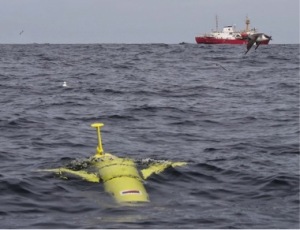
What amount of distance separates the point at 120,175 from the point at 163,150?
4335 millimetres

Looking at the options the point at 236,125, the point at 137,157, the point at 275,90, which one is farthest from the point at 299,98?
the point at 137,157

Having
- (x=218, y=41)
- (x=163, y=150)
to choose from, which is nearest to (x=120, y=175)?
(x=163, y=150)

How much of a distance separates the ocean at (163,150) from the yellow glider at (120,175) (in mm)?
225

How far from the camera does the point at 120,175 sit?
489 inches

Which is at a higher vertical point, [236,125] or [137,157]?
[236,125]

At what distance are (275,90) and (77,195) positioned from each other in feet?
70.1

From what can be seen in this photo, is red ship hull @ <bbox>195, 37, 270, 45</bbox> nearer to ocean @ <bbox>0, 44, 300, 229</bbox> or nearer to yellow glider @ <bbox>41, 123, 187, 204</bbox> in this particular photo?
ocean @ <bbox>0, 44, 300, 229</bbox>

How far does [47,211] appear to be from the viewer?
1066cm

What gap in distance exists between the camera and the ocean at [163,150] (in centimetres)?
1043

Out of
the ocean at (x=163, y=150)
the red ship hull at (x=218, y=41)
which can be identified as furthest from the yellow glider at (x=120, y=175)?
the red ship hull at (x=218, y=41)

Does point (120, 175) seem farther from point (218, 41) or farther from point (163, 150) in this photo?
point (218, 41)

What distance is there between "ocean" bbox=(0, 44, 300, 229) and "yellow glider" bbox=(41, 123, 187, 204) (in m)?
0.23

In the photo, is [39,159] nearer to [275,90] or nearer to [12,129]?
[12,129]

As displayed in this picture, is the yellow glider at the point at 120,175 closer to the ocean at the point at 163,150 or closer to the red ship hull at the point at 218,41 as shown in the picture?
the ocean at the point at 163,150
